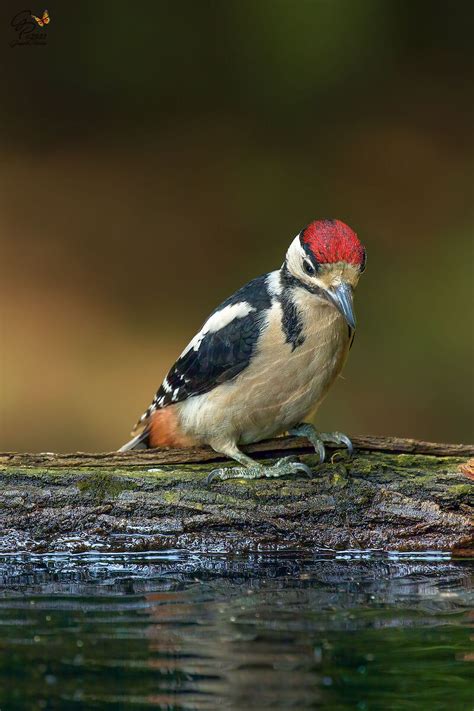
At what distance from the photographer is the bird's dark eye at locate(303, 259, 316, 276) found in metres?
2.84

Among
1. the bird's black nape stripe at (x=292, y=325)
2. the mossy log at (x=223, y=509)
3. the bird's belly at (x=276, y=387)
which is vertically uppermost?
the bird's black nape stripe at (x=292, y=325)

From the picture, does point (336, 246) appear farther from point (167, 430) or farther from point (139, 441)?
point (139, 441)

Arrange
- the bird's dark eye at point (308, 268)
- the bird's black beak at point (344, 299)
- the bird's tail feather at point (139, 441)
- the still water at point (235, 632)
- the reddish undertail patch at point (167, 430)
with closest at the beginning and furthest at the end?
the still water at point (235, 632), the bird's black beak at point (344, 299), the bird's dark eye at point (308, 268), the reddish undertail patch at point (167, 430), the bird's tail feather at point (139, 441)

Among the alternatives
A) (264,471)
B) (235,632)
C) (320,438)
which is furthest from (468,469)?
(235,632)

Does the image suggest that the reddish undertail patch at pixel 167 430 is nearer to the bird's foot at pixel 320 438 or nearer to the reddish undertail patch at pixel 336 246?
the bird's foot at pixel 320 438

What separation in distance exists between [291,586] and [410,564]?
1.29 ft

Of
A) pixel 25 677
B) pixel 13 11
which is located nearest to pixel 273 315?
pixel 25 677

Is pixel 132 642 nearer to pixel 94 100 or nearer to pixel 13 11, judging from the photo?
pixel 13 11

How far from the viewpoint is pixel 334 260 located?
2793 millimetres

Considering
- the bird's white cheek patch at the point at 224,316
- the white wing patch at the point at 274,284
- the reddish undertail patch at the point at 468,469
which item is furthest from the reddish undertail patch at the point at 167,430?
the reddish undertail patch at the point at 468,469

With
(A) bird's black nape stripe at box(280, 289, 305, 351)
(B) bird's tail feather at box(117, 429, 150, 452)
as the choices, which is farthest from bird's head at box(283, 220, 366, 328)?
(B) bird's tail feather at box(117, 429, 150, 452)

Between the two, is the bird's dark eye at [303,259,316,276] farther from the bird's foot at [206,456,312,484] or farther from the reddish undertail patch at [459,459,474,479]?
the reddish undertail patch at [459,459,474,479]

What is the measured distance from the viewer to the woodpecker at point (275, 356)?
284 centimetres

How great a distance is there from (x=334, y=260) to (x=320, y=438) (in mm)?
549
